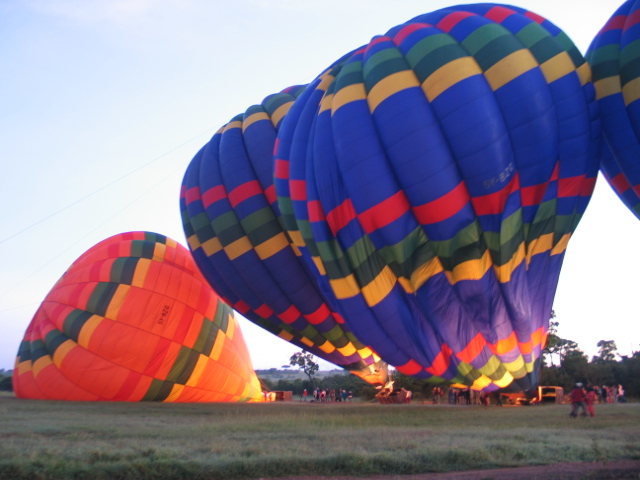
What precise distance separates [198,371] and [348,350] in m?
4.46

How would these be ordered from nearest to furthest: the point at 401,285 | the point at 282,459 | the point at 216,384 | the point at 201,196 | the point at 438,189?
the point at 282,459
the point at 438,189
the point at 401,285
the point at 201,196
the point at 216,384

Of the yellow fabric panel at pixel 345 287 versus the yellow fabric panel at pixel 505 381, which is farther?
the yellow fabric panel at pixel 505 381

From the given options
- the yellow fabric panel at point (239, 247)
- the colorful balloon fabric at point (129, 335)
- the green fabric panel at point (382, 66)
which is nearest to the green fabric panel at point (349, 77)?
the green fabric panel at point (382, 66)

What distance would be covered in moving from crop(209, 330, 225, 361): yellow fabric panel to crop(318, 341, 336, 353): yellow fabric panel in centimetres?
379

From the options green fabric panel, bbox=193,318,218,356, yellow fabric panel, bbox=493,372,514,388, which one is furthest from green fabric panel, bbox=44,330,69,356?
yellow fabric panel, bbox=493,372,514,388

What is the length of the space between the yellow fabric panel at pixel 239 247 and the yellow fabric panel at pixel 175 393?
441 centimetres

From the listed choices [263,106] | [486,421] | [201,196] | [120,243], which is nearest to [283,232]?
[201,196]

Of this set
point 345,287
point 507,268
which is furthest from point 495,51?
point 345,287

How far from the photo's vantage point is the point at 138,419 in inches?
368

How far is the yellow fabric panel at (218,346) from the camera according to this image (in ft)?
49.3

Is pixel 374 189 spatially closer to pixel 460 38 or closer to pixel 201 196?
pixel 460 38

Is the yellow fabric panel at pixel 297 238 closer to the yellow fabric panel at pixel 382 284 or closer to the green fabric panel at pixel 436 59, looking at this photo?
the yellow fabric panel at pixel 382 284

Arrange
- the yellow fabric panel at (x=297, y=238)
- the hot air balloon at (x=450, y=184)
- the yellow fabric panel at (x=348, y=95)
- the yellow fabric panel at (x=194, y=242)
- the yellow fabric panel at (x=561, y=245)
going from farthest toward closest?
the yellow fabric panel at (x=194, y=242) → the yellow fabric panel at (x=297, y=238) → the yellow fabric panel at (x=561, y=245) → the yellow fabric panel at (x=348, y=95) → the hot air balloon at (x=450, y=184)

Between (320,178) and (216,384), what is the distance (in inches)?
328
